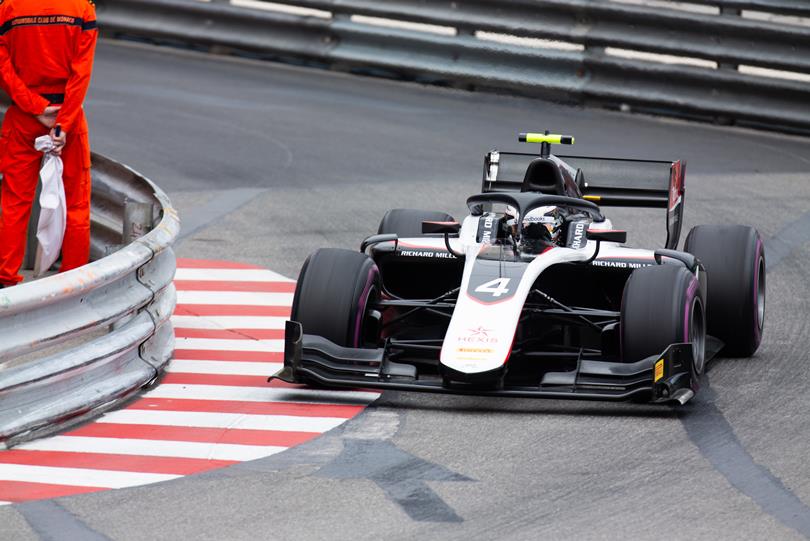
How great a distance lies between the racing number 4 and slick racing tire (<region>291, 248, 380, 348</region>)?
2.13 ft

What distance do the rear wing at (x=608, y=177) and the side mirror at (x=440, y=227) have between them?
1.02 m

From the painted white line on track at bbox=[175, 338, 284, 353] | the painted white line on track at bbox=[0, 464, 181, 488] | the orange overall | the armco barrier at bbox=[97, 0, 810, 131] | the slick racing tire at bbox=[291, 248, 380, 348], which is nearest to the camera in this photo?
the painted white line on track at bbox=[0, 464, 181, 488]

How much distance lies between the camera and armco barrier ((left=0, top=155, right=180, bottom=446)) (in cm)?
664

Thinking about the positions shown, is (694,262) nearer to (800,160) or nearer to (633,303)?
(633,303)

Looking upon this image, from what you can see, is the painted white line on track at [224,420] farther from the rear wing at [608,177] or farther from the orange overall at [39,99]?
the rear wing at [608,177]

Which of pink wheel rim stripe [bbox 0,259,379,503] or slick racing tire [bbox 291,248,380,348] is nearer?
pink wheel rim stripe [bbox 0,259,379,503]

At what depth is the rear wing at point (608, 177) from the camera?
9.39 m

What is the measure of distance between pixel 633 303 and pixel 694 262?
675 mm

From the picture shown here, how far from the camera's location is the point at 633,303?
7.37 metres

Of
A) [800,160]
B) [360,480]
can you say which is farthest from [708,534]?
[800,160]

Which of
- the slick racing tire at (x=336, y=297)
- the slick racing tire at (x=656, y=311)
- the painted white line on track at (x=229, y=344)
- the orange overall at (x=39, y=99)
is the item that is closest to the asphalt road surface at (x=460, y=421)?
the slick racing tire at (x=656, y=311)

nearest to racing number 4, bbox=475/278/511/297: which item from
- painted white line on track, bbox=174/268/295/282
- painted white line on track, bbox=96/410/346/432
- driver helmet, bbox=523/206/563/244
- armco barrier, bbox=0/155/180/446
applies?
driver helmet, bbox=523/206/563/244

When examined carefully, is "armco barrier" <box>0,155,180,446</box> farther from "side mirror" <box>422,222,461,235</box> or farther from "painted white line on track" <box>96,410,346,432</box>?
"side mirror" <box>422,222,461,235</box>

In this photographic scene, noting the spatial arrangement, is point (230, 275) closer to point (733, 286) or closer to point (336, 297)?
point (336, 297)
